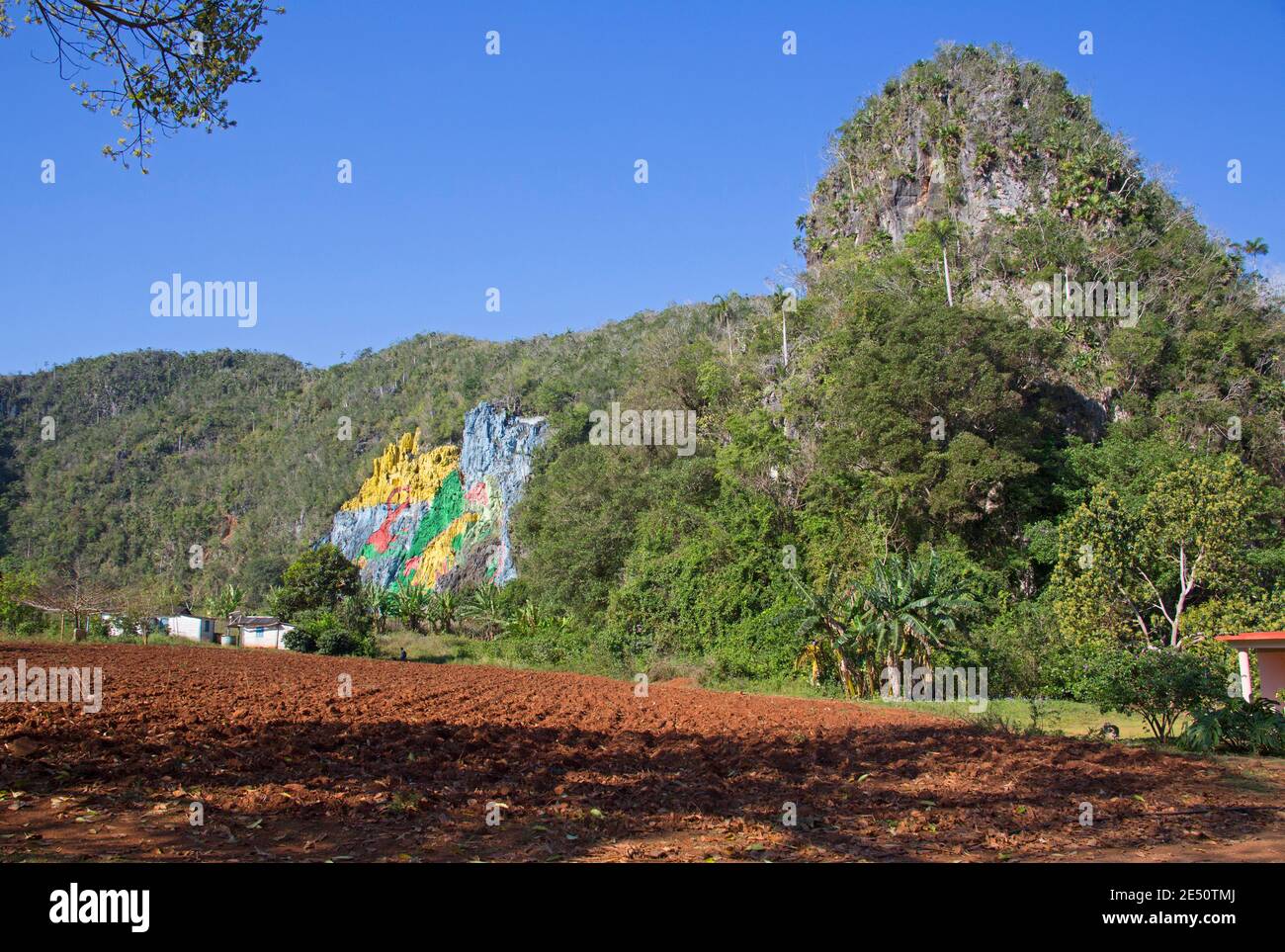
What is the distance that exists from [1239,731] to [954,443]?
54.3 ft

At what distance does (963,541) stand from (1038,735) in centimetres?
1701

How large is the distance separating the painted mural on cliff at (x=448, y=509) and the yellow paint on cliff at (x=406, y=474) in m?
0.07

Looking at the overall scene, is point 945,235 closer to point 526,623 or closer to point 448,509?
point 526,623

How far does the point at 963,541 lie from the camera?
2988 centimetres

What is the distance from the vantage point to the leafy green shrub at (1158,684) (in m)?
12.7

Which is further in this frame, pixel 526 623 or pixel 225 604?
pixel 225 604

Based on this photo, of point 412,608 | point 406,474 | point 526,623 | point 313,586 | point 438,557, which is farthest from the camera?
point 406,474

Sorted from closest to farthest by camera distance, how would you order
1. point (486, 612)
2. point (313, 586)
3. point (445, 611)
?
point (313, 586) < point (486, 612) < point (445, 611)

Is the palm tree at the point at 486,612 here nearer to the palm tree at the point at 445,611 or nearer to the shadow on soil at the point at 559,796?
the palm tree at the point at 445,611

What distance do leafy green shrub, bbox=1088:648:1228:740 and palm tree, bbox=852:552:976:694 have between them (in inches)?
349

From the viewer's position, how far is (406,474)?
61094 millimetres

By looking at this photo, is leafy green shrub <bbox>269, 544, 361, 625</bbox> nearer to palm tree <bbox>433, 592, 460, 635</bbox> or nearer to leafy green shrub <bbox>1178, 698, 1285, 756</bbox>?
palm tree <bbox>433, 592, 460, 635</bbox>

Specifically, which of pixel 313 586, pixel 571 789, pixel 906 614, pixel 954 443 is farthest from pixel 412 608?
pixel 571 789
